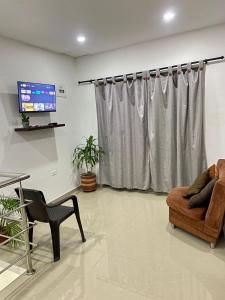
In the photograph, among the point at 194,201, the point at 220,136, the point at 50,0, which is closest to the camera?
the point at 50,0

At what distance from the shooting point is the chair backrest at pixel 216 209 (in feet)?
7.56

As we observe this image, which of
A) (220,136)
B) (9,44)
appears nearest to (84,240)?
(220,136)

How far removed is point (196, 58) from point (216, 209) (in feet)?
7.96

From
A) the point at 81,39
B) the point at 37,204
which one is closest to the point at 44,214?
the point at 37,204

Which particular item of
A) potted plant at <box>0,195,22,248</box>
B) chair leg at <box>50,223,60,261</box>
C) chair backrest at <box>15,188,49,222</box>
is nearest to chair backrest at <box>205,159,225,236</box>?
chair leg at <box>50,223,60,261</box>

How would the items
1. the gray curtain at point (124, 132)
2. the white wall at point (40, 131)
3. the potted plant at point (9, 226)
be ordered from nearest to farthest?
the potted plant at point (9, 226)
the white wall at point (40, 131)
the gray curtain at point (124, 132)

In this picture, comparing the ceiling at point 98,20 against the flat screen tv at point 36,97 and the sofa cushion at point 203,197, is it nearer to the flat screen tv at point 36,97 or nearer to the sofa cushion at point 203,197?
the flat screen tv at point 36,97

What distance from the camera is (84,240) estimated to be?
9.27 feet

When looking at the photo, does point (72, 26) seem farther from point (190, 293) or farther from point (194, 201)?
point (190, 293)

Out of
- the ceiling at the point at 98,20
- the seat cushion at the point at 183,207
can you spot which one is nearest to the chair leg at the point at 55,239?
the seat cushion at the point at 183,207

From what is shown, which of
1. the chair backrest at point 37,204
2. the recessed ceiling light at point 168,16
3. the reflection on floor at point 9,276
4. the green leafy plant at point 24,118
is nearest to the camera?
the reflection on floor at point 9,276

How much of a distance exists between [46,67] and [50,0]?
5.80ft

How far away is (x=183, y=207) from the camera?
2.69 m

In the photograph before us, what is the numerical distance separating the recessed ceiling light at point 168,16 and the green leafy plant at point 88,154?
2.37 metres
